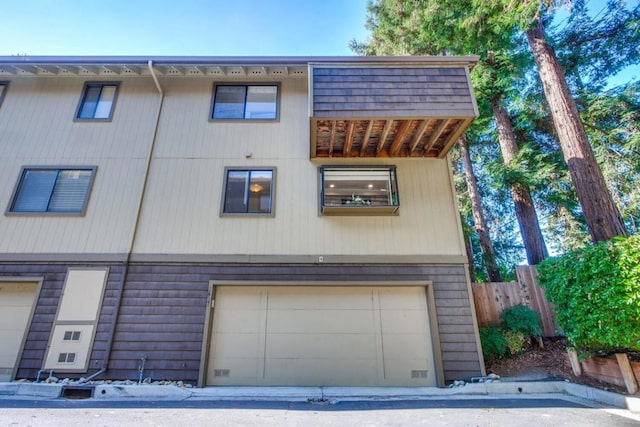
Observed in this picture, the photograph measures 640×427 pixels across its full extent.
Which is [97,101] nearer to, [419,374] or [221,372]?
[221,372]

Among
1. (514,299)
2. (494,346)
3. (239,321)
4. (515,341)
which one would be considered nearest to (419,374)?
(494,346)

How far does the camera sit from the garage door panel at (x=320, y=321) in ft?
17.8

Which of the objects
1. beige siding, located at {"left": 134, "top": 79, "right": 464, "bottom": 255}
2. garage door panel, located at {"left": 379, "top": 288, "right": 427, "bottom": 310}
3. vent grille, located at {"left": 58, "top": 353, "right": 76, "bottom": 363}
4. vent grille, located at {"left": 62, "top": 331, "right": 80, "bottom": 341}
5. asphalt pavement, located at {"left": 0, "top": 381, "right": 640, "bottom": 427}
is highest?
beige siding, located at {"left": 134, "top": 79, "right": 464, "bottom": 255}

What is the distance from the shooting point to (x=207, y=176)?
6383 mm

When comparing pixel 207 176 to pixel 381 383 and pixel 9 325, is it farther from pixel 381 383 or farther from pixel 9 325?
pixel 381 383

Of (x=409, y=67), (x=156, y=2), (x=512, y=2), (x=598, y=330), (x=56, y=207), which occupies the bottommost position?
(x=598, y=330)

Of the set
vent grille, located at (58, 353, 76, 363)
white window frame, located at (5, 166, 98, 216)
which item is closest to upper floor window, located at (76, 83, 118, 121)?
white window frame, located at (5, 166, 98, 216)

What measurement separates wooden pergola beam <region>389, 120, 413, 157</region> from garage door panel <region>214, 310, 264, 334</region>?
4.45 metres

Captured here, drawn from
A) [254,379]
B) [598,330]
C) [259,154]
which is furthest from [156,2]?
[598,330]

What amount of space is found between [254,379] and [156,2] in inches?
396

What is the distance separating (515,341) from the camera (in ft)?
18.4

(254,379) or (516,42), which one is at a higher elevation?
(516,42)

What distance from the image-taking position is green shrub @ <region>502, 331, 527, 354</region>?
18.3ft

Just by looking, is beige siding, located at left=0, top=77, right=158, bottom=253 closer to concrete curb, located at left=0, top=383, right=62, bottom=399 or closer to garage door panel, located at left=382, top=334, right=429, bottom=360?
concrete curb, located at left=0, top=383, right=62, bottom=399
